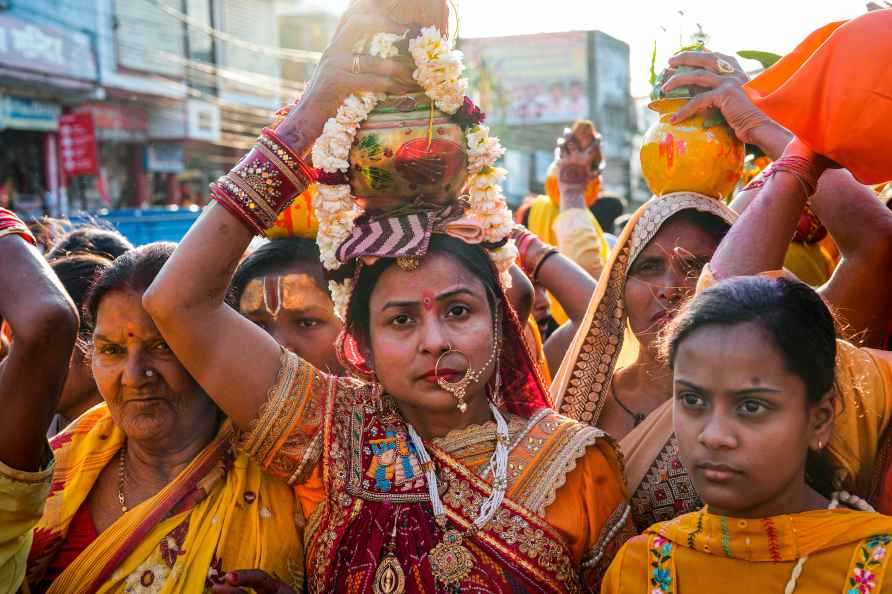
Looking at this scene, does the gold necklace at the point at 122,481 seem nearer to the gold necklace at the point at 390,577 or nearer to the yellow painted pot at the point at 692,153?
the gold necklace at the point at 390,577

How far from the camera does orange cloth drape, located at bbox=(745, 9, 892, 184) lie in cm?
218

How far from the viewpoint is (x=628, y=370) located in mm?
3363

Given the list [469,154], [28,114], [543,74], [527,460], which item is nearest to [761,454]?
[527,460]

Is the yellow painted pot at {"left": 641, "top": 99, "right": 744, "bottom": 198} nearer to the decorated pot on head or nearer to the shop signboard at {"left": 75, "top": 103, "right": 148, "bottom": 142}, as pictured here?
the decorated pot on head

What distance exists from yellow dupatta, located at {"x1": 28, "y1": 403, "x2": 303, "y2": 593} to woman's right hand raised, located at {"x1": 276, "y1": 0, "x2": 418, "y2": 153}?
957 millimetres

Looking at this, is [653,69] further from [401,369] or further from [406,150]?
[401,369]

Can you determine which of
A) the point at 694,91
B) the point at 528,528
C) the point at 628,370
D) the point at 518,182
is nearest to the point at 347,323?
the point at 528,528

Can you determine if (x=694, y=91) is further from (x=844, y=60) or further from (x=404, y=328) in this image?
(x=404, y=328)

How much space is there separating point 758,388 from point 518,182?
2748cm

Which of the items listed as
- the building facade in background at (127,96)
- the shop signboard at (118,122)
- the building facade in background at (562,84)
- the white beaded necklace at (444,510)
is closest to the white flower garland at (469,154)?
the white beaded necklace at (444,510)

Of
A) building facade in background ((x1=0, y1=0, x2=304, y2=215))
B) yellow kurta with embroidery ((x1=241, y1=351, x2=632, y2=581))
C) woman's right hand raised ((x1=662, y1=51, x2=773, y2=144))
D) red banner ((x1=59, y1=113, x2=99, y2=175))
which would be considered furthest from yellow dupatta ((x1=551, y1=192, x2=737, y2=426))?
red banner ((x1=59, y1=113, x2=99, y2=175))

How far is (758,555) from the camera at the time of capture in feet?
6.83

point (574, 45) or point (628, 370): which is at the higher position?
point (574, 45)

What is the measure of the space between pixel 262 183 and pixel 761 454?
1464mm
